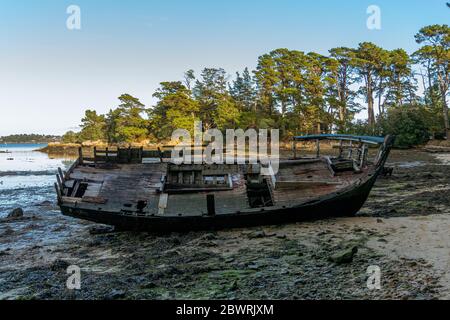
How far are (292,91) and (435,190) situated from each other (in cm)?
3435

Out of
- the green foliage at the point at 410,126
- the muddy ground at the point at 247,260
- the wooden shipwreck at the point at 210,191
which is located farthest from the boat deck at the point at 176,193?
the green foliage at the point at 410,126

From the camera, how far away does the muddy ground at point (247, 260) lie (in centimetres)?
597

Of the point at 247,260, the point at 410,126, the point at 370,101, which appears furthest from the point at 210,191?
the point at 370,101

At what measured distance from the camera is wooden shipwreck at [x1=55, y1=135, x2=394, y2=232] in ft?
34.1

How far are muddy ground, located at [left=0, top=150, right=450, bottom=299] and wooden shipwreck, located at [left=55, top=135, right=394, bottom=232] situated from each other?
0.46 m

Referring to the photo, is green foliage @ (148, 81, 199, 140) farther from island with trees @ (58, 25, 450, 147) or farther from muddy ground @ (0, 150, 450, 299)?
muddy ground @ (0, 150, 450, 299)

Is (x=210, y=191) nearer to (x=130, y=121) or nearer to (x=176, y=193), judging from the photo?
(x=176, y=193)

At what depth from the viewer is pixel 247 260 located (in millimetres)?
7637

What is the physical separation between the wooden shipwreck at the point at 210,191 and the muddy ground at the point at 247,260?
0.46 metres

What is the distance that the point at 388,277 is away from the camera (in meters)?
6.05

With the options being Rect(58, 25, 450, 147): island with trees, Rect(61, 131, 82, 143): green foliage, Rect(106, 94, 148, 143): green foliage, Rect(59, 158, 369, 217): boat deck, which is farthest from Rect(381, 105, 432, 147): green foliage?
Rect(61, 131, 82, 143): green foliage

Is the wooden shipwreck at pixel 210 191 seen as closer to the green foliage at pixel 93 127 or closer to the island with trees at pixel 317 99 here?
the island with trees at pixel 317 99
